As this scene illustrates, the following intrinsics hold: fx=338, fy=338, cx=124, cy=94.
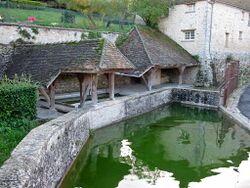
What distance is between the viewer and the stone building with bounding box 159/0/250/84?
78.5ft

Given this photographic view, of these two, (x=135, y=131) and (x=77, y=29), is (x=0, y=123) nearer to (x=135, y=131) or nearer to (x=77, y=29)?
(x=135, y=131)

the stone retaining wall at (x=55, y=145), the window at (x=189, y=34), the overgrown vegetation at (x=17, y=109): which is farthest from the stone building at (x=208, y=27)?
the overgrown vegetation at (x=17, y=109)

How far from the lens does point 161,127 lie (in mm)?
15367

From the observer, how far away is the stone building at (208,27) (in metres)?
23.9

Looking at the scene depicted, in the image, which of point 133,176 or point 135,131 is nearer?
point 133,176

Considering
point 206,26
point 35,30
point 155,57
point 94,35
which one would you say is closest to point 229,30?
point 206,26

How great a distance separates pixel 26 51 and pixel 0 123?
5.68 metres

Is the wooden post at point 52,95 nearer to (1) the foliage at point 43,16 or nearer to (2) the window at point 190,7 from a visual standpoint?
(1) the foliage at point 43,16

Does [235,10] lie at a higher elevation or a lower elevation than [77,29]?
higher

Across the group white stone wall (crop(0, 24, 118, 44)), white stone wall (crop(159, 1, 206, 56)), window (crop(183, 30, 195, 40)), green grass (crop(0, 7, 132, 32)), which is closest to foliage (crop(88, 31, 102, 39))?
white stone wall (crop(0, 24, 118, 44))

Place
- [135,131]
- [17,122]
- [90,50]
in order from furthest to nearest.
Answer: [135,131] → [90,50] → [17,122]

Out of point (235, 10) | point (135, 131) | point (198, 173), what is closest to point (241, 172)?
point (198, 173)

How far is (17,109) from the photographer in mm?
10586

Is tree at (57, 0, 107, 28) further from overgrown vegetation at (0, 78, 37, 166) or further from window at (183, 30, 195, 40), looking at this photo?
overgrown vegetation at (0, 78, 37, 166)
